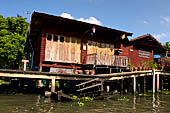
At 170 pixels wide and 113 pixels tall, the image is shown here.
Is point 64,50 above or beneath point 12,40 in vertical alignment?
beneath

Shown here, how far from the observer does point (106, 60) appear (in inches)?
638

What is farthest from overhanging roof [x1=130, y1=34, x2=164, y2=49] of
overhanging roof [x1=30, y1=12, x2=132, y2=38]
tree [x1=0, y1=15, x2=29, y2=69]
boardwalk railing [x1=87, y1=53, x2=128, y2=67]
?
tree [x1=0, y1=15, x2=29, y2=69]

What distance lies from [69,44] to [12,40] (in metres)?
17.5

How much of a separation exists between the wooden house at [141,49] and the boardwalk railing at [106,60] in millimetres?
4604

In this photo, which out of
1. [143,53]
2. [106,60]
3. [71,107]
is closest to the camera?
[71,107]

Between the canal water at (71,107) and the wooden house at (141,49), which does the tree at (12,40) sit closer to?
the wooden house at (141,49)

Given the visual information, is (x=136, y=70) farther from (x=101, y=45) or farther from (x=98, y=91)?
(x=98, y=91)

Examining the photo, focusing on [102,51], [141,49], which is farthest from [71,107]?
[141,49]

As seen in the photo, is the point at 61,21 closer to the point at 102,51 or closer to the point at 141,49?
the point at 102,51

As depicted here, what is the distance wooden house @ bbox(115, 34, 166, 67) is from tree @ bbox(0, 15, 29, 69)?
17669mm

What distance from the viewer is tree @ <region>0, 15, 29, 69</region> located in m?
28.4

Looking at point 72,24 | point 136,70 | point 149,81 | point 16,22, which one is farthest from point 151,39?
point 16,22

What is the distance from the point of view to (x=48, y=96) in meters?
11.9

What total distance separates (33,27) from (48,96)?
7.84m
